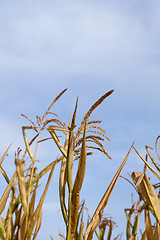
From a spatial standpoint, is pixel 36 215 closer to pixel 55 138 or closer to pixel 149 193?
pixel 55 138

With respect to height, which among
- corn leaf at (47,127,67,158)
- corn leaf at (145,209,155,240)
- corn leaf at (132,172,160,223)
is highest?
corn leaf at (47,127,67,158)

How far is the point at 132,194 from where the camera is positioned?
10.0ft

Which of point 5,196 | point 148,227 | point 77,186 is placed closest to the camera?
point 77,186

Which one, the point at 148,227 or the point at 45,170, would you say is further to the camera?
the point at 148,227

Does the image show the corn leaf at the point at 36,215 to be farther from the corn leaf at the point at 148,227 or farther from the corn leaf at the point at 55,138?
the corn leaf at the point at 148,227

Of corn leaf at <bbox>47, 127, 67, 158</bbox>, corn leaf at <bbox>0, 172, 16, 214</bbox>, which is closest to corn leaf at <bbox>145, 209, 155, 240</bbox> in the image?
corn leaf at <bbox>47, 127, 67, 158</bbox>

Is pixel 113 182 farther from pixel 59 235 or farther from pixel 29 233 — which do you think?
pixel 59 235

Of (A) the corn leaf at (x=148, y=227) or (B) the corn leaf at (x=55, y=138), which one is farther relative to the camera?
(A) the corn leaf at (x=148, y=227)

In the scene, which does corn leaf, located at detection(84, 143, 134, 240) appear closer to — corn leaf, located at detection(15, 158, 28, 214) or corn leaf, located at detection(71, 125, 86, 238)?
corn leaf, located at detection(71, 125, 86, 238)

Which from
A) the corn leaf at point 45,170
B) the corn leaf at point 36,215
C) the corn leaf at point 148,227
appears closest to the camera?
the corn leaf at point 36,215

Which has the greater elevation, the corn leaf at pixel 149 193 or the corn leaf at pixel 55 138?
the corn leaf at pixel 55 138

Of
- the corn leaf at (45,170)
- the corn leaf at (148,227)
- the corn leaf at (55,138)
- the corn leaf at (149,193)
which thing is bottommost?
the corn leaf at (148,227)

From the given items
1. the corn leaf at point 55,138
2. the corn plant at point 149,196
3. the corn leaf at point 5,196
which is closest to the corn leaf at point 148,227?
the corn plant at point 149,196

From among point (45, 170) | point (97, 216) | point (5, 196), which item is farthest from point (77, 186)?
point (5, 196)
